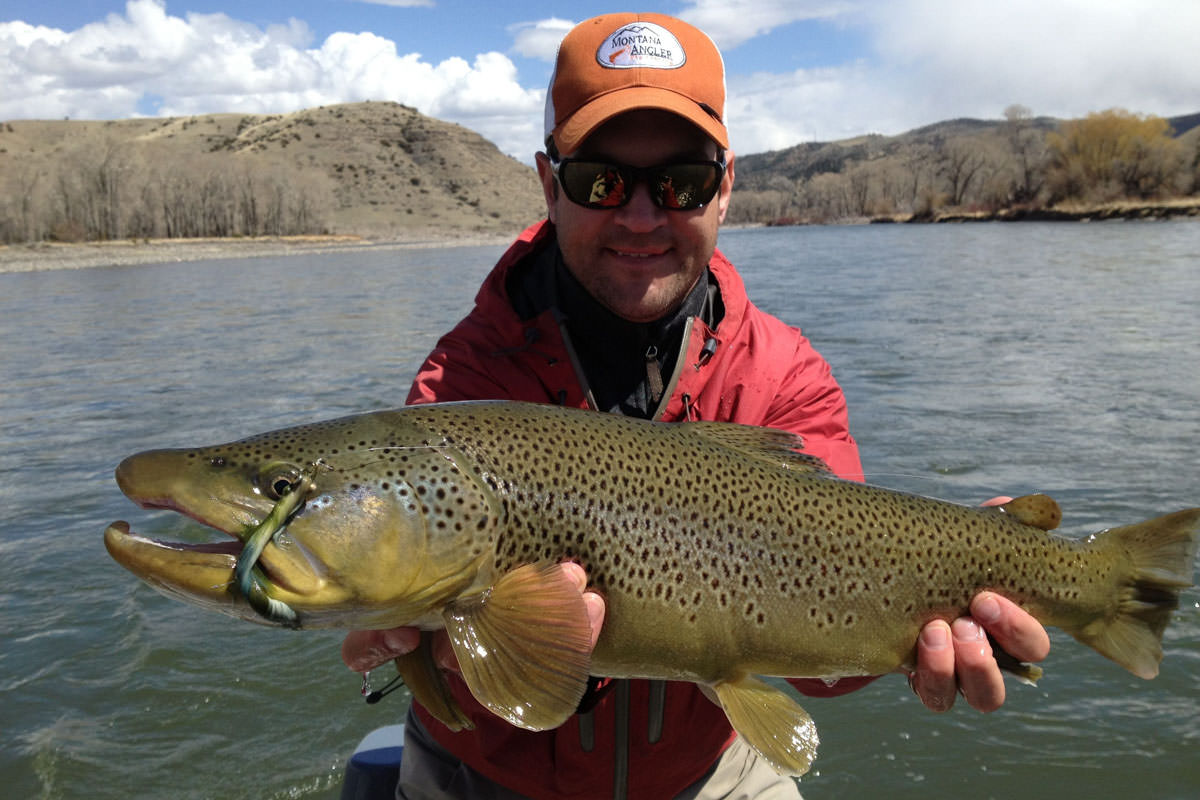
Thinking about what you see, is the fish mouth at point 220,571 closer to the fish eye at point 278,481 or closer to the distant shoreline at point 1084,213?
the fish eye at point 278,481

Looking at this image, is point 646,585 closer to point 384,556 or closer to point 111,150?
point 384,556

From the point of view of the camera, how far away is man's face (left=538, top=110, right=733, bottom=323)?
286 centimetres

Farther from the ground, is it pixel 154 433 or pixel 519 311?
pixel 519 311

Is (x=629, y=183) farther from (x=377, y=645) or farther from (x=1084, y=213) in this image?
(x=1084, y=213)

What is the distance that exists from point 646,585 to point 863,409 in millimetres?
10432

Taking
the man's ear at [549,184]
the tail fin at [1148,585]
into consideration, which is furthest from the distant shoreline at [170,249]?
the tail fin at [1148,585]

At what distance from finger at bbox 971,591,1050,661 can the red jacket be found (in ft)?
1.60

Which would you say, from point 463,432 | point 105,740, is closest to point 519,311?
point 463,432

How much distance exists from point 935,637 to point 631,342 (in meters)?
1.25

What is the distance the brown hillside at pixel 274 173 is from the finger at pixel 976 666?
260ft

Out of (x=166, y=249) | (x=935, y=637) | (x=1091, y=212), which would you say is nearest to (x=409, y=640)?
(x=935, y=637)

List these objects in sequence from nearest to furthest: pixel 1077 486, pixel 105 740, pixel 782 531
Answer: pixel 782 531 < pixel 105 740 < pixel 1077 486

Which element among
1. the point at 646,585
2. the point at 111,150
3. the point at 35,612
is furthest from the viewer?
the point at 111,150

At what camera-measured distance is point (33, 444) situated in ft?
38.3
